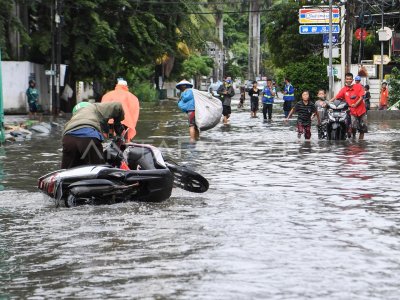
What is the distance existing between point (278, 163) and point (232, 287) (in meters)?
10.9

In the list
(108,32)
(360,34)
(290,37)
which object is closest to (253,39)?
(290,37)

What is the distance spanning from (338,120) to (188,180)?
12344mm

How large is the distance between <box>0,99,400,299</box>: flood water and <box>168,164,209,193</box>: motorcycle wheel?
173 mm

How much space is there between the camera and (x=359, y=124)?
80.9ft

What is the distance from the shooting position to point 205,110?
2430 centimetres

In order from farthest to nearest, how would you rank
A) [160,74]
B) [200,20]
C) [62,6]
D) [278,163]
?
[160,74]
[200,20]
[62,6]
[278,163]

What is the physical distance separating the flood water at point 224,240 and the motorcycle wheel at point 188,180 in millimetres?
173

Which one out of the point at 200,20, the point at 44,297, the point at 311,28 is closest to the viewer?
the point at 44,297

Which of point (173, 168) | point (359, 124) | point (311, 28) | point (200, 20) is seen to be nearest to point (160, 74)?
point (200, 20)

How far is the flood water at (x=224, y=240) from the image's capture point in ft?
23.6

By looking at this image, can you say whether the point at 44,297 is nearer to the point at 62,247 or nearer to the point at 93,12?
the point at 62,247

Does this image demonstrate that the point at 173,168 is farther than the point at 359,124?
No

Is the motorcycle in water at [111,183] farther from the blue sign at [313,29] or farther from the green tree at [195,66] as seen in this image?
the green tree at [195,66]

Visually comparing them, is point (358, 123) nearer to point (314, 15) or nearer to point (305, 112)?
point (305, 112)
